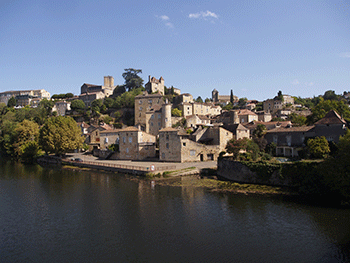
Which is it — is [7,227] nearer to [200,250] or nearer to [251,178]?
[200,250]

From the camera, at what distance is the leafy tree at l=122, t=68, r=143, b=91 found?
85375mm

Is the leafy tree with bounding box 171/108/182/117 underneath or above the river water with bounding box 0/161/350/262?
above

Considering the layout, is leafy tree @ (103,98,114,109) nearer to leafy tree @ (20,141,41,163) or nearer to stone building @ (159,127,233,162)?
leafy tree @ (20,141,41,163)

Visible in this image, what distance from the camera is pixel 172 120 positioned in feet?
200

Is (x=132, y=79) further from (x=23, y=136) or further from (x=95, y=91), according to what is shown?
(x=23, y=136)

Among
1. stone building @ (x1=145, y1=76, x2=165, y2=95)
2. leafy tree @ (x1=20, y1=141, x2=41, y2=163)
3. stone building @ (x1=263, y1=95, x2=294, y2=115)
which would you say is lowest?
leafy tree @ (x1=20, y1=141, x2=41, y2=163)

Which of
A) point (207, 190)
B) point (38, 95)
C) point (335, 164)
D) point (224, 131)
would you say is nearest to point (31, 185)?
point (207, 190)

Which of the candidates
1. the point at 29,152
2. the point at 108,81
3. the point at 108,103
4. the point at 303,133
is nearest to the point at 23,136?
the point at 29,152

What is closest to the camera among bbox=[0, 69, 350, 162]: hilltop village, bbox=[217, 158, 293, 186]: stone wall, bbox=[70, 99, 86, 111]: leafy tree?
bbox=[217, 158, 293, 186]: stone wall

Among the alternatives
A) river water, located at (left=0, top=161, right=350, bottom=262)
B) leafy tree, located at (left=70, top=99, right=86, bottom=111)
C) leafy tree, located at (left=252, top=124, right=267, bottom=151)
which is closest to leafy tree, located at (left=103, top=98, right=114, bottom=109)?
leafy tree, located at (left=70, top=99, right=86, bottom=111)

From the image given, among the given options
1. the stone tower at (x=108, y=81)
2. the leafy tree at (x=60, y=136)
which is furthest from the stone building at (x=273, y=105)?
the stone tower at (x=108, y=81)

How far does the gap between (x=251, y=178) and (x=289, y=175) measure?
427 centimetres

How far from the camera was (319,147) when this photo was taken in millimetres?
31281

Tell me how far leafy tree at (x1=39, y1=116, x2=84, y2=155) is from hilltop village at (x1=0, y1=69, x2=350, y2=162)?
512 cm
